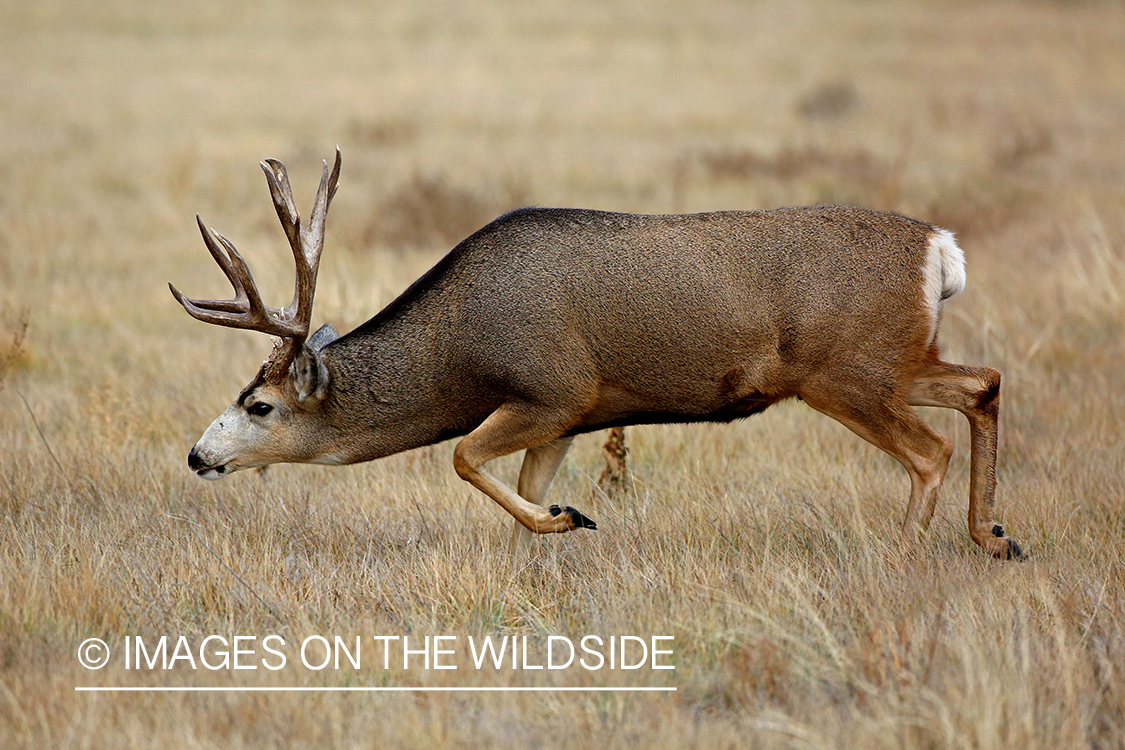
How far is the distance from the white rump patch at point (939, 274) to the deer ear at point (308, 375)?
2.76 metres

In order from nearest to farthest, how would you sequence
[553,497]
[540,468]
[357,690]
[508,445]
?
[357,690]
[508,445]
[540,468]
[553,497]

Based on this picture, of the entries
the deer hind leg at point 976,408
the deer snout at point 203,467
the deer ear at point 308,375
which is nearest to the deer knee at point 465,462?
the deer ear at point 308,375

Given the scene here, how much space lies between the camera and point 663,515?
227 inches

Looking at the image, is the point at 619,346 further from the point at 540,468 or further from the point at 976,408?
the point at 976,408

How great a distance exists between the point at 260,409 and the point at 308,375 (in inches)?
Answer: 12.2

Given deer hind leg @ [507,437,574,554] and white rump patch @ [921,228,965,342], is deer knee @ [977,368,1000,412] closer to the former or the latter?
white rump patch @ [921,228,965,342]

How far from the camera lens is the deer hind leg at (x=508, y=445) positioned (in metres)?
5.23

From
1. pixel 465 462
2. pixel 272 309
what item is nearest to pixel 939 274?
pixel 465 462

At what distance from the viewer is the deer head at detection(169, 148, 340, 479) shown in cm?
532

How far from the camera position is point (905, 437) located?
17.5 ft

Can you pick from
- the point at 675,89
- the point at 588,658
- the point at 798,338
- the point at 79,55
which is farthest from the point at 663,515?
the point at 79,55

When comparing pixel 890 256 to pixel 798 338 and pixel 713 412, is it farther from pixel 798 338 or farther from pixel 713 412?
pixel 713 412

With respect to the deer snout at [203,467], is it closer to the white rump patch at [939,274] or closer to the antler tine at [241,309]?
the antler tine at [241,309]

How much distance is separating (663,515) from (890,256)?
64.3 inches
